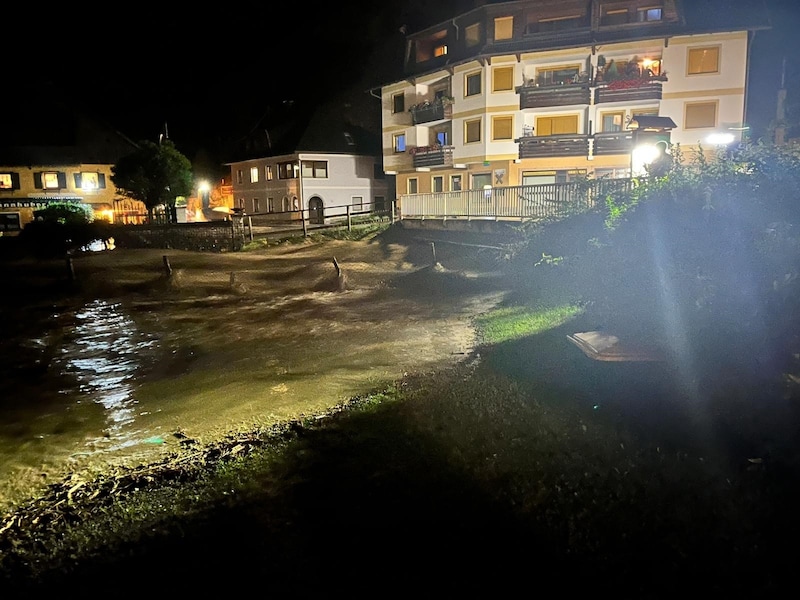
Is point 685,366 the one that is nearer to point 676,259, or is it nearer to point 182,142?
point 676,259

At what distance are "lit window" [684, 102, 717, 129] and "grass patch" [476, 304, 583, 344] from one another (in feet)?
81.6

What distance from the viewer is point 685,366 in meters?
7.61

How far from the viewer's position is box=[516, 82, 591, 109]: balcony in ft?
113

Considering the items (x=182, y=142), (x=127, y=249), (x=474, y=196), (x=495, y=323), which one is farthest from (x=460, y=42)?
(x=182, y=142)

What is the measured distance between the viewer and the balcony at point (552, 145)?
34.2m

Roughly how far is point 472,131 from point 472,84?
293 cm

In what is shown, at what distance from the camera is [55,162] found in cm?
5331

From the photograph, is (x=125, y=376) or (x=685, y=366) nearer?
(x=685, y=366)

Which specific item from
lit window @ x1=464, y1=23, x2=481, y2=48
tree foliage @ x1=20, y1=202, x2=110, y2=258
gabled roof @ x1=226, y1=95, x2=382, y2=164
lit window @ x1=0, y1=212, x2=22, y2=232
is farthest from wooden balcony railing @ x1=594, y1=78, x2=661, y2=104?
lit window @ x1=0, y1=212, x2=22, y2=232

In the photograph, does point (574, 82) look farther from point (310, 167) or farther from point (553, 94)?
point (310, 167)

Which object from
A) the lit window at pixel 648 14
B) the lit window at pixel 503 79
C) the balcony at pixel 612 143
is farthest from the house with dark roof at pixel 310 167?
the lit window at pixel 648 14

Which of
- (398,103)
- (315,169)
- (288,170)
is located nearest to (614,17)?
(398,103)

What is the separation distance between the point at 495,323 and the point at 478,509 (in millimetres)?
8491

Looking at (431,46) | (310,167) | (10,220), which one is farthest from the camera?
(10,220)
